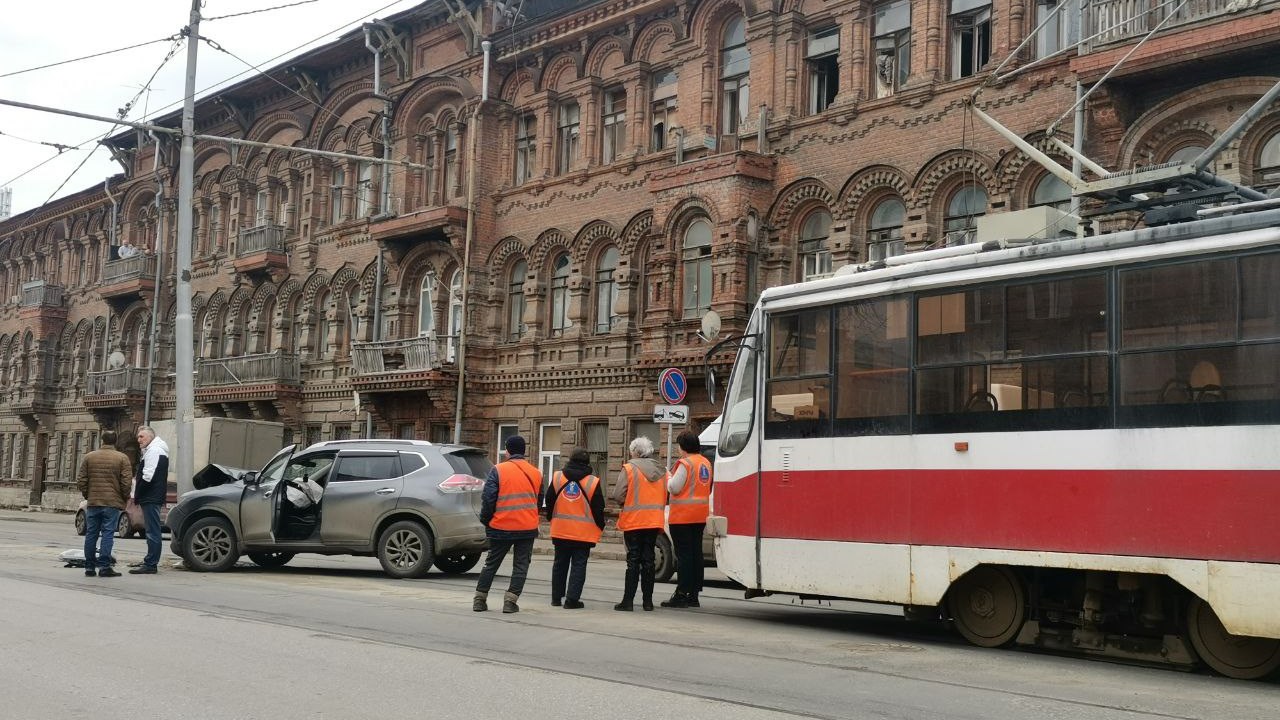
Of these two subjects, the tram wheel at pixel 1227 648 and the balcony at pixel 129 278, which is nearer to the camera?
the tram wheel at pixel 1227 648

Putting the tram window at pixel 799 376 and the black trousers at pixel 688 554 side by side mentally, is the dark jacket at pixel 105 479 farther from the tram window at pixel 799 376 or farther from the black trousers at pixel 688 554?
the tram window at pixel 799 376

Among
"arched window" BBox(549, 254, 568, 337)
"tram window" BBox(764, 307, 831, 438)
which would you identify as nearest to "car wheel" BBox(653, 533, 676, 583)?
"tram window" BBox(764, 307, 831, 438)

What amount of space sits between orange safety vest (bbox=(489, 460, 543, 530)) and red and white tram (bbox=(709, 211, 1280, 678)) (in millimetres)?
1978

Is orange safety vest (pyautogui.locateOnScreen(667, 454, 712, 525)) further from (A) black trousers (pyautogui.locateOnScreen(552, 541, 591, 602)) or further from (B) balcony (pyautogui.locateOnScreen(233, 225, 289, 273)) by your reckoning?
(B) balcony (pyautogui.locateOnScreen(233, 225, 289, 273))

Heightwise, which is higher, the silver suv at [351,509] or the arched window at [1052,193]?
the arched window at [1052,193]

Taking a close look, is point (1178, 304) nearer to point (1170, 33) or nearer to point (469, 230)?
point (1170, 33)

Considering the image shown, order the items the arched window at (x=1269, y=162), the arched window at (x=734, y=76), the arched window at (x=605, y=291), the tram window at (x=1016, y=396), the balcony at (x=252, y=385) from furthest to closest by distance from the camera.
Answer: the balcony at (x=252, y=385)
the arched window at (x=605, y=291)
the arched window at (x=734, y=76)
the arched window at (x=1269, y=162)
the tram window at (x=1016, y=396)

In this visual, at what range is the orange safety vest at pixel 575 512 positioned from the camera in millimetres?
12565

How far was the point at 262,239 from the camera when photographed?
4088 centimetres

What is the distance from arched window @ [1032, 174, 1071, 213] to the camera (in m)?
21.3

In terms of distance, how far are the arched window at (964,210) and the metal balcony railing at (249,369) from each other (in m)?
22.9

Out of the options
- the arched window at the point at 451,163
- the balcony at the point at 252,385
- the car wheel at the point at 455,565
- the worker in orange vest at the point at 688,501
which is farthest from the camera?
the balcony at the point at 252,385

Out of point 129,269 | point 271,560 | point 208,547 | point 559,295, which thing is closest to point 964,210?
point 559,295

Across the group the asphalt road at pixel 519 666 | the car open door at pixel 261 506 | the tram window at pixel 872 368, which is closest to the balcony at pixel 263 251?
the car open door at pixel 261 506
